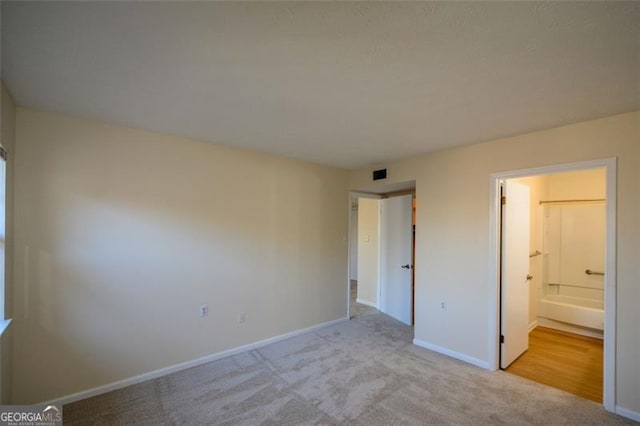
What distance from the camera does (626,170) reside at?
234 centimetres

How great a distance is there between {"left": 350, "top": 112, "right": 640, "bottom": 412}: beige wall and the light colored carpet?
0.39 m

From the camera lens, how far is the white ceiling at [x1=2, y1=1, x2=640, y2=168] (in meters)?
1.27

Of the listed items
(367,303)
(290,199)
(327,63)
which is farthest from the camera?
(367,303)

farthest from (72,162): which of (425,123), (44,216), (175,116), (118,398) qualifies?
(425,123)

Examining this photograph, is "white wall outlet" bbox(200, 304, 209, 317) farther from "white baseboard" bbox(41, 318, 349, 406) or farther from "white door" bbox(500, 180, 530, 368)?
"white door" bbox(500, 180, 530, 368)

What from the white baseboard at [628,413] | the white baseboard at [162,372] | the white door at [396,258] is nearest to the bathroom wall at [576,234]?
the white door at [396,258]

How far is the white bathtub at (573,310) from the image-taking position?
407cm

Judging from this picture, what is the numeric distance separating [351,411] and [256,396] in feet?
2.76

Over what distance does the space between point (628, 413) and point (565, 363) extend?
3.43ft

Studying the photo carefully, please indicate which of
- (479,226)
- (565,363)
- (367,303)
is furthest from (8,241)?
(565,363)

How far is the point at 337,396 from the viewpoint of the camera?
99.7 inches

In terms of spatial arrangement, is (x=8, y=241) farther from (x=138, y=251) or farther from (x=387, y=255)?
(x=387, y=255)

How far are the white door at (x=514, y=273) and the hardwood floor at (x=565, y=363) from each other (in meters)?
0.15

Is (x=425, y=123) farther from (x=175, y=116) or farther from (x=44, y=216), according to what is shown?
(x=44, y=216)
